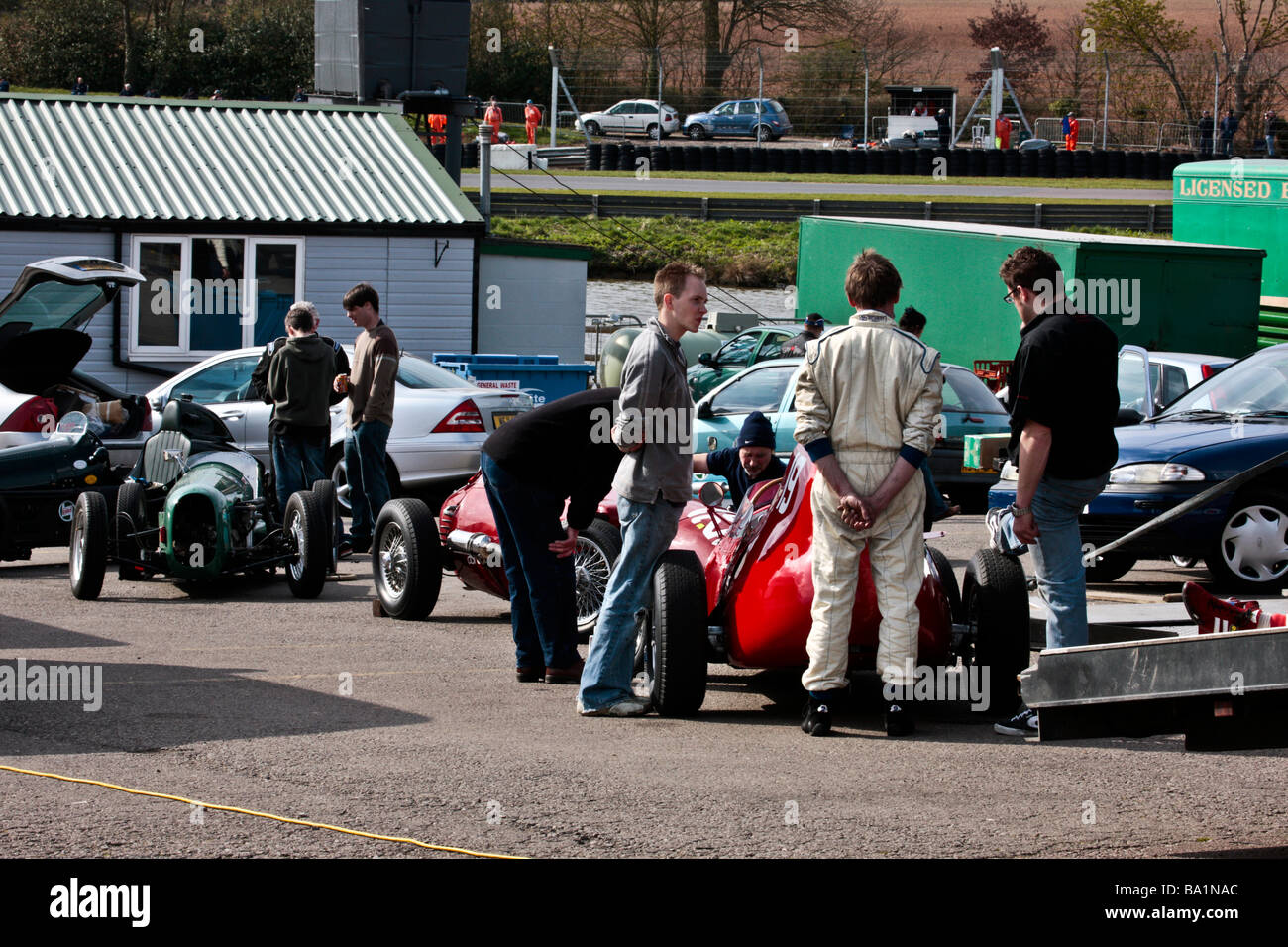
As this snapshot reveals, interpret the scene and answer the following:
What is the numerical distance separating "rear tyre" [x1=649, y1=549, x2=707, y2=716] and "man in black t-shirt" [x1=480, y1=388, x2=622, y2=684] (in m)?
0.69

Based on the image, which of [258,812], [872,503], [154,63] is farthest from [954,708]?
[154,63]

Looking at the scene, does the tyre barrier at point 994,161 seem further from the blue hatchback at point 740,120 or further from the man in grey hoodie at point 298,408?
the man in grey hoodie at point 298,408

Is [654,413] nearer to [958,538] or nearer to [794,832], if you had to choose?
[794,832]

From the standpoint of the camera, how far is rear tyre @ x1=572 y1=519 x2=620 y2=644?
9.29 meters

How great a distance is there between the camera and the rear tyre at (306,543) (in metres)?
10.8

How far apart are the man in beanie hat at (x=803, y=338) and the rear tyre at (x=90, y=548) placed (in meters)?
8.44

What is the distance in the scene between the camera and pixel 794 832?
5.51 m

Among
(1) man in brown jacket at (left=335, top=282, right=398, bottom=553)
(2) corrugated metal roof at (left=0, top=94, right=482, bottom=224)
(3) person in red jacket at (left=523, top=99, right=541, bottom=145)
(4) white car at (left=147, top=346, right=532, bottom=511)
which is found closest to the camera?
(1) man in brown jacket at (left=335, top=282, right=398, bottom=553)
